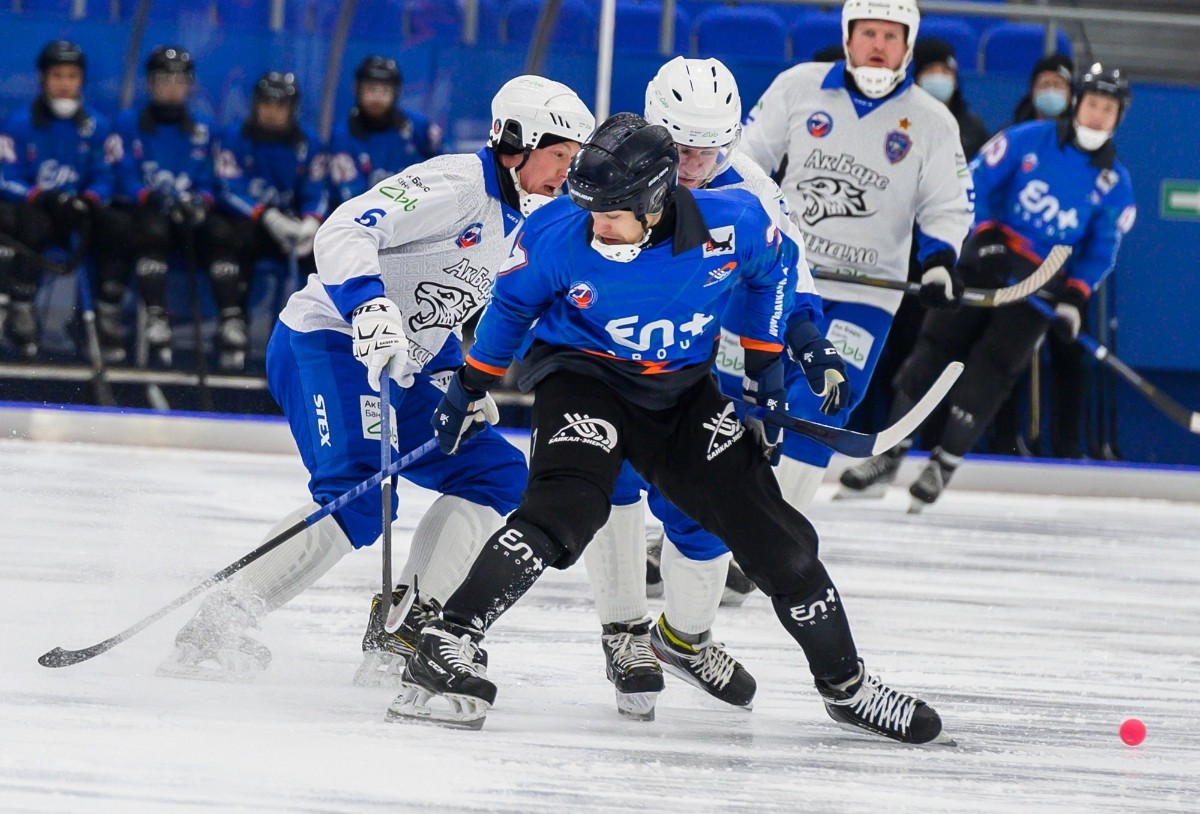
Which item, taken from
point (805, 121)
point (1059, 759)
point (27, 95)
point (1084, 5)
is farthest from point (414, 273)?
point (1084, 5)

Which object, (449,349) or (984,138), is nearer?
(449,349)

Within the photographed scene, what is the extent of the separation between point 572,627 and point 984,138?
13.0 feet

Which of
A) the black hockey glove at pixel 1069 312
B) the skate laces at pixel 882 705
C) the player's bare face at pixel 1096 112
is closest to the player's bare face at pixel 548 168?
the skate laces at pixel 882 705

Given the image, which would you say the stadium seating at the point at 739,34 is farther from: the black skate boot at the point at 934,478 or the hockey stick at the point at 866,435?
the hockey stick at the point at 866,435

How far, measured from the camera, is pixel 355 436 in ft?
10.5

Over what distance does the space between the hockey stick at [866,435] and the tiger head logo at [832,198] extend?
1.95 meters

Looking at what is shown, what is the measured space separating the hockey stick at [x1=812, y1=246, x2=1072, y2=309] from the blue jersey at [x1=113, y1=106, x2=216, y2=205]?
3094mm

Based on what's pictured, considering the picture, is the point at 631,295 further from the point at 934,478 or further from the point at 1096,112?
the point at 1096,112

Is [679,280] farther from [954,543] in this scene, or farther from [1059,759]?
[954,543]

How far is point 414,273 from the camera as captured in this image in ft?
10.7

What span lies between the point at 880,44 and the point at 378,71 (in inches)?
109

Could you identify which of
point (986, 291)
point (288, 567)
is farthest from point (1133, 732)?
point (986, 291)

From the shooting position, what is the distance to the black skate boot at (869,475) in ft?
20.2

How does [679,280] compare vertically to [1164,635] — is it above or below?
above
